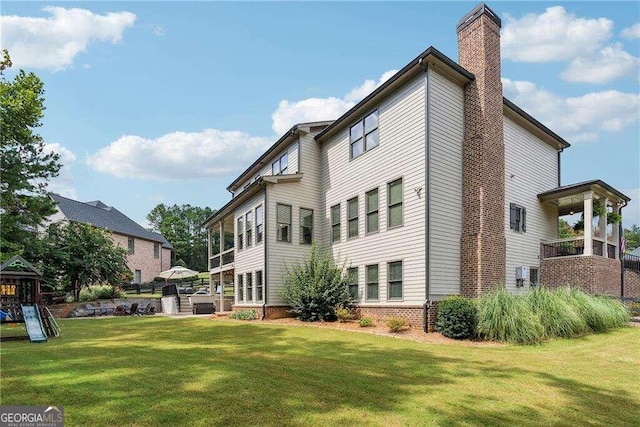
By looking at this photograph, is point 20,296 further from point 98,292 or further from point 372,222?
point 372,222

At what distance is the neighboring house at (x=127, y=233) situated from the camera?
3825 centimetres

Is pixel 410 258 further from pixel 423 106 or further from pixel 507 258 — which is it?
pixel 423 106

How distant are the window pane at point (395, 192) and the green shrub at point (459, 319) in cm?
450

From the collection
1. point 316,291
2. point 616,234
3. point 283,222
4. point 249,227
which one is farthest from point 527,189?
point 249,227

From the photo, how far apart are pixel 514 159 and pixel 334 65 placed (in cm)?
851

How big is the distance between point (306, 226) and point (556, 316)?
11.2 m

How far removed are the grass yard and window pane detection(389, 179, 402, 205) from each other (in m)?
6.44

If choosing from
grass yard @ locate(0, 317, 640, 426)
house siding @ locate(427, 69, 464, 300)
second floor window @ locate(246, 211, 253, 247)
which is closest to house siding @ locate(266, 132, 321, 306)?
second floor window @ locate(246, 211, 253, 247)

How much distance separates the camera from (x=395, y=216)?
15.5m

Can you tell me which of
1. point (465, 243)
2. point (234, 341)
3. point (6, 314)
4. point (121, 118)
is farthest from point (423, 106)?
point (6, 314)

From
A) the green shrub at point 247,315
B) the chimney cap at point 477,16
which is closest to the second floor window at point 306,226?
the green shrub at point 247,315

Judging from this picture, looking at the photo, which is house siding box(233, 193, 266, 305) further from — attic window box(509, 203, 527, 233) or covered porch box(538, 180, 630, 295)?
covered porch box(538, 180, 630, 295)

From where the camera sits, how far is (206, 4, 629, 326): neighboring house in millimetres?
14164

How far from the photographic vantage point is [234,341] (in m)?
11.1
